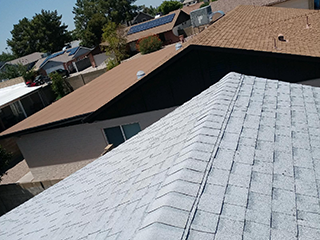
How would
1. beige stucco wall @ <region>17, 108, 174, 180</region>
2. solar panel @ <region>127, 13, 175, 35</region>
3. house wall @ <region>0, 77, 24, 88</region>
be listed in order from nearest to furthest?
1. beige stucco wall @ <region>17, 108, 174, 180</region>
2. house wall @ <region>0, 77, 24, 88</region>
3. solar panel @ <region>127, 13, 175, 35</region>

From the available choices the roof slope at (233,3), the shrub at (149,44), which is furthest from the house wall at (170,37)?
the roof slope at (233,3)

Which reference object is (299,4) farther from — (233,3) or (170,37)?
(170,37)

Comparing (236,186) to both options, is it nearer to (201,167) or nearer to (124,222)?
(201,167)

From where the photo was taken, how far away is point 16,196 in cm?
1327

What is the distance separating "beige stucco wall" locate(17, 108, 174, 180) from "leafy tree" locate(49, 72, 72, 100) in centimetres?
2111

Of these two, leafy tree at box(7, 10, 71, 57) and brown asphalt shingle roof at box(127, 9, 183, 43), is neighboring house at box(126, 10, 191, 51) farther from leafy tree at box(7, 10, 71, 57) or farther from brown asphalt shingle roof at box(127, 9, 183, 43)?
leafy tree at box(7, 10, 71, 57)

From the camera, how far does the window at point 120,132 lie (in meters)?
12.8

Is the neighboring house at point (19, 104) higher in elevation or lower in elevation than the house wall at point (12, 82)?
lower

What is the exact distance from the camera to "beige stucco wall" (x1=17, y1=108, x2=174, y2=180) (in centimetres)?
1331

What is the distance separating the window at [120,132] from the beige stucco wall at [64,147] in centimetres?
23

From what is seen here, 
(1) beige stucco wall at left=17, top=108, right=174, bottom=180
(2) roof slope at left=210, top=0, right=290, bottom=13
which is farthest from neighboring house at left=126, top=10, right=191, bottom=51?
(1) beige stucco wall at left=17, top=108, right=174, bottom=180

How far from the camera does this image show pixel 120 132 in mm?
13039

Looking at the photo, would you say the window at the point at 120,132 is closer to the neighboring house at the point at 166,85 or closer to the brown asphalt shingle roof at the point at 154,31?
the neighboring house at the point at 166,85

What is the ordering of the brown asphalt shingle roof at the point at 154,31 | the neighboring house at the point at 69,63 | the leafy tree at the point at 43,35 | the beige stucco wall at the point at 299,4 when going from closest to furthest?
the beige stucco wall at the point at 299,4 < the brown asphalt shingle roof at the point at 154,31 < the neighboring house at the point at 69,63 < the leafy tree at the point at 43,35
